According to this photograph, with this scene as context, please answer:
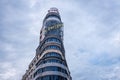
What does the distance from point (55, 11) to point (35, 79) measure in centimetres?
3616

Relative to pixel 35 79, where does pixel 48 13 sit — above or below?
above

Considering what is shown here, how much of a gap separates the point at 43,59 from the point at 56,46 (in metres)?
6.92

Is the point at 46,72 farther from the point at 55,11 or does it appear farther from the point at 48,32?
the point at 55,11

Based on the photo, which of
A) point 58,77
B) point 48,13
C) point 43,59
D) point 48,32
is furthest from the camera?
point 48,13

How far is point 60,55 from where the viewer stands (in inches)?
2908

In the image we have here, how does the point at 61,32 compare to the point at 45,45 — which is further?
the point at 61,32

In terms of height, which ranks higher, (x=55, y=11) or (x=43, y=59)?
(x=55, y=11)

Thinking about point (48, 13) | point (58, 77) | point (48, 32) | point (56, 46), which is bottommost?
point (58, 77)

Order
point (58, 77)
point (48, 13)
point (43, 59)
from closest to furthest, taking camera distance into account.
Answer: point (58, 77)
point (43, 59)
point (48, 13)

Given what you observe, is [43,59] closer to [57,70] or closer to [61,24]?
[57,70]

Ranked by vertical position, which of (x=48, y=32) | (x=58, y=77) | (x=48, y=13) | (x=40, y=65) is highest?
(x=48, y=13)

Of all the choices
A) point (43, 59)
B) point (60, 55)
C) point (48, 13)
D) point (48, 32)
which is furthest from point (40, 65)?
point (48, 13)

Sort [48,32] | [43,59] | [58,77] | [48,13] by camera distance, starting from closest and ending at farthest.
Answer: [58,77]
[43,59]
[48,32]
[48,13]

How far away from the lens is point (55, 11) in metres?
95.6
